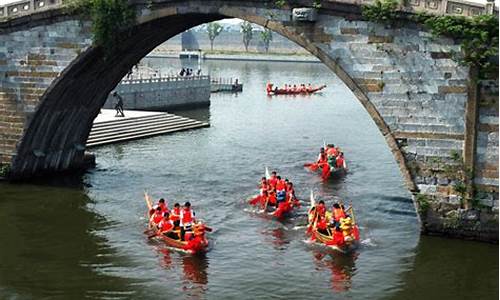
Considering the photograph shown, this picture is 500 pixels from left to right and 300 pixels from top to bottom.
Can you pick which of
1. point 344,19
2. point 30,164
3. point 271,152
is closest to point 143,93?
point 271,152

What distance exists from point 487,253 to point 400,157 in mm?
4538

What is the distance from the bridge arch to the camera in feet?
87.5

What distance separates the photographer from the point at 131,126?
52.0 meters

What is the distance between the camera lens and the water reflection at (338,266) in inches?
943

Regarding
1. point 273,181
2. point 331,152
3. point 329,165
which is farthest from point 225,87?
point 273,181

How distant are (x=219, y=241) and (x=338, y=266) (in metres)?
5.03

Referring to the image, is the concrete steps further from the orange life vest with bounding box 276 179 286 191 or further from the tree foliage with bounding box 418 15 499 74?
the tree foliage with bounding box 418 15 499 74

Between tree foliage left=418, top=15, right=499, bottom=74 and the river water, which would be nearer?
the river water

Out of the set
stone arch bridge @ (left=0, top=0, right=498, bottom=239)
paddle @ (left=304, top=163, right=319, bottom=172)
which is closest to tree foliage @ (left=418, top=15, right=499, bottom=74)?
stone arch bridge @ (left=0, top=0, right=498, bottom=239)

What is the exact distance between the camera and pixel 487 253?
26.3m

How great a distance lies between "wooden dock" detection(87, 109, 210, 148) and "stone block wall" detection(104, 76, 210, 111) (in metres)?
5.82

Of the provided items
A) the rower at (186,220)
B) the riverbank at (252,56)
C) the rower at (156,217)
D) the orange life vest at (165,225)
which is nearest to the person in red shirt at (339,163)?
the rower at (156,217)

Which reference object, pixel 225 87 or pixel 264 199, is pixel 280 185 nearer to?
pixel 264 199

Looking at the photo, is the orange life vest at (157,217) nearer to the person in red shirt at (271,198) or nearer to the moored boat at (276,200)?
the moored boat at (276,200)
